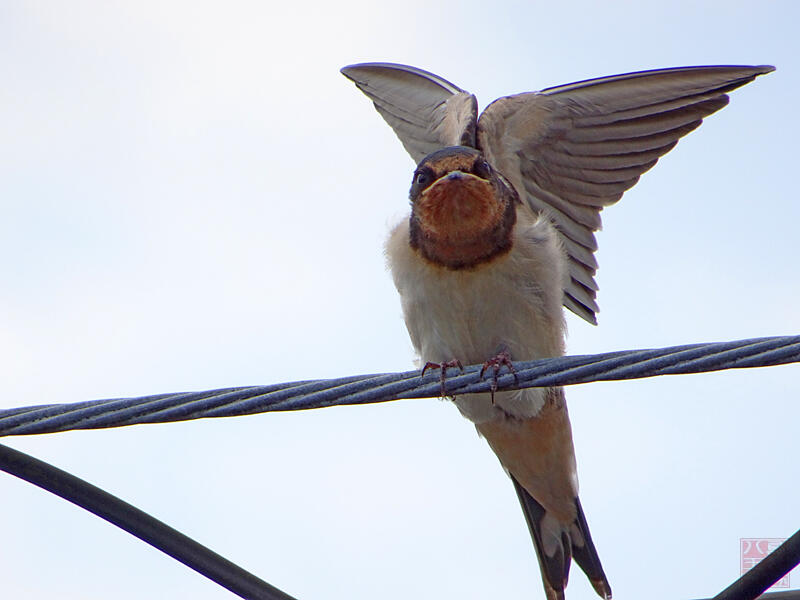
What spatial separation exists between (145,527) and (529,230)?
272 centimetres

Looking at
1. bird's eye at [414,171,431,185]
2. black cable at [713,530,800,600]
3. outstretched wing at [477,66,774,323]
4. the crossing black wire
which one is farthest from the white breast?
black cable at [713,530,800,600]

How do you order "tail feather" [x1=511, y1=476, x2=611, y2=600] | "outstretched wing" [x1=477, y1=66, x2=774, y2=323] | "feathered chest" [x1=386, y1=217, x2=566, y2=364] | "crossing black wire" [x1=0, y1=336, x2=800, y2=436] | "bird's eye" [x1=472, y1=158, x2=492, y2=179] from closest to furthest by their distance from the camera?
"crossing black wire" [x1=0, y1=336, x2=800, y2=436]
"feathered chest" [x1=386, y1=217, x2=566, y2=364]
"bird's eye" [x1=472, y1=158, x2=492, y2=179]
"tail feather" [x1=511, y1=476, x2=611, y2=600]
"outstretched wing" [x1=477, y1=66, x2=774, y2=323]

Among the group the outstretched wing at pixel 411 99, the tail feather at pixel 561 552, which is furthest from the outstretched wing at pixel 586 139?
the tail feather at pixel 561 552

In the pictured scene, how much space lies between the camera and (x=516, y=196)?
209 inches

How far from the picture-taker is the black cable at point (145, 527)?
2.54 meters

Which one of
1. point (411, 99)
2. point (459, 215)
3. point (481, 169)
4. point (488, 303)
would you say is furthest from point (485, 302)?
point (411, 99)

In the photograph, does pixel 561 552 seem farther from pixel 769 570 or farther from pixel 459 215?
pixel 769 570

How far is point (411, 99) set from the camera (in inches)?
252

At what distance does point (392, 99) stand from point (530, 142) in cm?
123

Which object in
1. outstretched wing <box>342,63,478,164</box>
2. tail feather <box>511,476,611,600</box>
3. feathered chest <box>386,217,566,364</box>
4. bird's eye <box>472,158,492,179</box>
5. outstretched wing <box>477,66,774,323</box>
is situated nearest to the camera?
feathered chest <box>386,217,566,364</box>

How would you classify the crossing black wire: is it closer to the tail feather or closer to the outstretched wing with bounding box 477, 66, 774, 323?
the tail feather

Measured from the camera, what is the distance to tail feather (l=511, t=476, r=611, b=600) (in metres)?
5.12

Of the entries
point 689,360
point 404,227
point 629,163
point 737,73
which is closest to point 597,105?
point 629,163

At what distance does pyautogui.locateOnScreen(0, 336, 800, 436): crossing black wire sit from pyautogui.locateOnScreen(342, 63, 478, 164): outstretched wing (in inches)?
133
